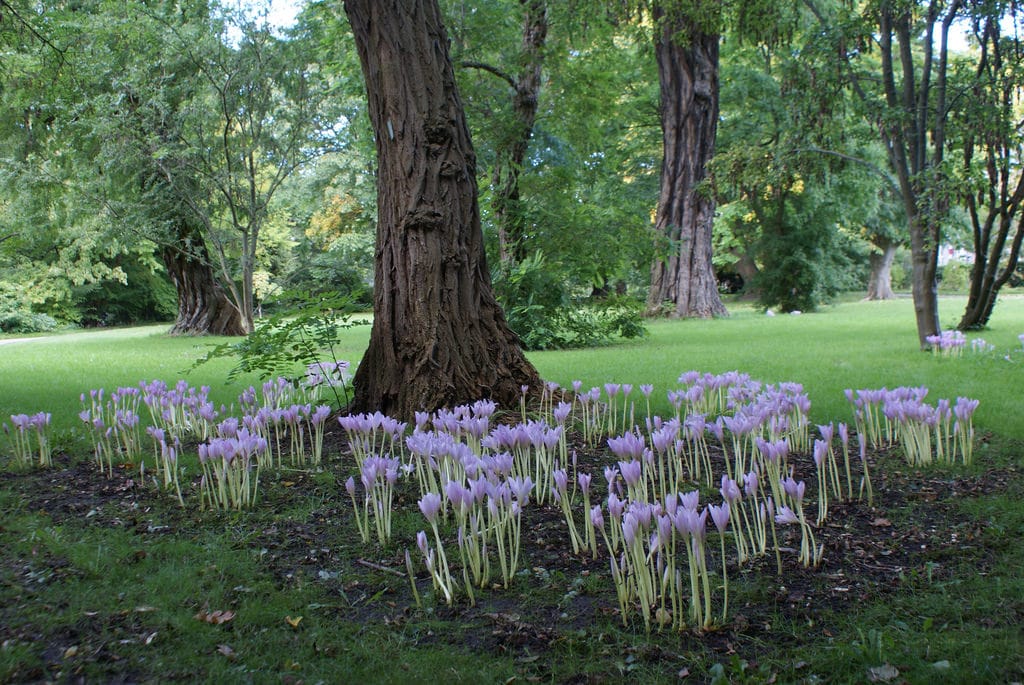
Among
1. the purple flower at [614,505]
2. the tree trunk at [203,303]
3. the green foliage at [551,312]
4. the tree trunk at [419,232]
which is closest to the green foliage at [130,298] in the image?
the tree trunk at [203,303]

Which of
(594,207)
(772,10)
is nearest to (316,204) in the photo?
(594,207)

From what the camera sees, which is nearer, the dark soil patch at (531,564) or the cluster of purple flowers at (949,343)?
the dark soil patch at (531,564)

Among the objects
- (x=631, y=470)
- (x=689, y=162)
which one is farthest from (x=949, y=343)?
(x=689, y=162)

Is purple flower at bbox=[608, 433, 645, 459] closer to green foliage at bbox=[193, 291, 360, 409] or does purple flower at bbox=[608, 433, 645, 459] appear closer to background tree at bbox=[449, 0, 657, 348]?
green foliage at bbox=[193, 291, 360, 409]

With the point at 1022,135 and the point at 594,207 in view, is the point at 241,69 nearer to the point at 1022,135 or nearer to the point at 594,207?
the point at 594,207

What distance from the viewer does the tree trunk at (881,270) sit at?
41.9 m

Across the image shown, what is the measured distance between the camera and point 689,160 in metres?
22.5

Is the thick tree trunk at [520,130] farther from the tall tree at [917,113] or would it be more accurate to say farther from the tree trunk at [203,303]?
the tree trunk at [203,303]

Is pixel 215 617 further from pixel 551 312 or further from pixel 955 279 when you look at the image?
pixel 955 279

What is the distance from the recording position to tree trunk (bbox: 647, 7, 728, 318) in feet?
72.2

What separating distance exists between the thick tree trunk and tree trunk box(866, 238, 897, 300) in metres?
34.4

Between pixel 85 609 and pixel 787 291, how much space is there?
2947 centimetres

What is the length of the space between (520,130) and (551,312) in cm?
355

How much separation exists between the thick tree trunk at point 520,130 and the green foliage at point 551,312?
55 centimetres
